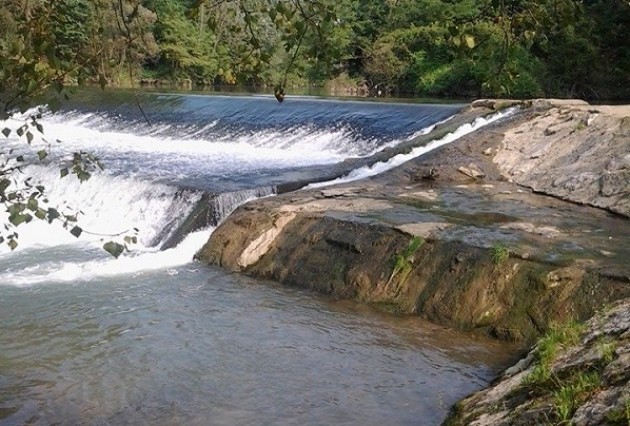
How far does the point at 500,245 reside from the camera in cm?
645

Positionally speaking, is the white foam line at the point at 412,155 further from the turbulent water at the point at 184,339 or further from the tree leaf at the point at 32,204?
the tree leaf at the point at 32,204

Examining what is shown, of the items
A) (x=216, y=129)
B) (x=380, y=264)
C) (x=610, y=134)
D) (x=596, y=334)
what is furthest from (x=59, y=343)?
(x=216, y=129)

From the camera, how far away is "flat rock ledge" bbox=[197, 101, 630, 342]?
19.3 ft

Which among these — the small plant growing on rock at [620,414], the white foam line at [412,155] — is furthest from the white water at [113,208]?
the small plant growing on rock at [620,414]

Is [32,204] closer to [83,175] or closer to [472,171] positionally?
[83,175]

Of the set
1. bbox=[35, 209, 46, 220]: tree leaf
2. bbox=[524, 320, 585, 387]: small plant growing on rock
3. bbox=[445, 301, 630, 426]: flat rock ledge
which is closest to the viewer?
bbox=[35, 209, 46, 220]: tree leaf

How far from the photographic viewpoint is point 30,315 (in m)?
6.45

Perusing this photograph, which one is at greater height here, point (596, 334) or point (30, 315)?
point (596, 334)

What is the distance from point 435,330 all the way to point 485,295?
21.8 inches

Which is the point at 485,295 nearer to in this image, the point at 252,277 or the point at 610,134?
the point at 252,277

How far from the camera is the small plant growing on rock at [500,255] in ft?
20.3

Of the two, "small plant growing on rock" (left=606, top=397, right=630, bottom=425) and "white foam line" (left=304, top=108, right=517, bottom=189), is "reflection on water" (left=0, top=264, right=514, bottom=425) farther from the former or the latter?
"white foam line" (left=304, top=108, right=517, bottom=189)

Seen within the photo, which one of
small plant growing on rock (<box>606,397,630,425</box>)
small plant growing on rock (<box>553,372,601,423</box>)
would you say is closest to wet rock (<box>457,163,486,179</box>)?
small plant growing on rock (<box>553,372,601,423</box>)

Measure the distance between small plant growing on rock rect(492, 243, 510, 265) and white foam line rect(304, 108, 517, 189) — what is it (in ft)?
13.4
